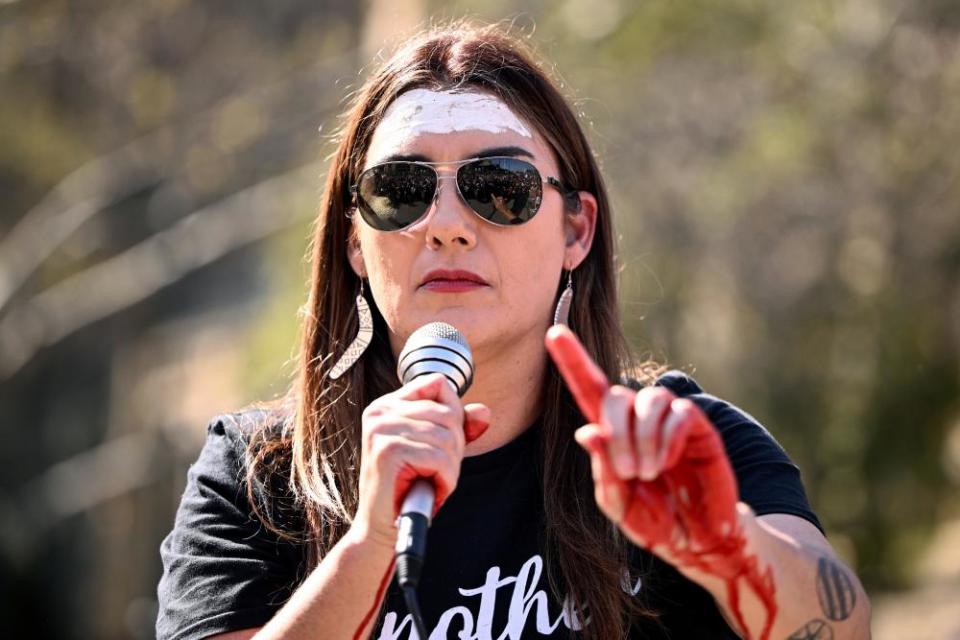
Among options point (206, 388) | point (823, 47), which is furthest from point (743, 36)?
point (206, 388)

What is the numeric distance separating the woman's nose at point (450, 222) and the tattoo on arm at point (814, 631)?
3.53ft

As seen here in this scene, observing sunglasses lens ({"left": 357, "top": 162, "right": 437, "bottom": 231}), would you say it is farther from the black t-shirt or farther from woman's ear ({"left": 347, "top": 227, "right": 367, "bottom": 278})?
the black t-shirt

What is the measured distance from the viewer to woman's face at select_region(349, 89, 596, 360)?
9.14 feet

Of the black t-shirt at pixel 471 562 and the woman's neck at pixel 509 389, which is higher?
the woman's neck at pixel 509 389

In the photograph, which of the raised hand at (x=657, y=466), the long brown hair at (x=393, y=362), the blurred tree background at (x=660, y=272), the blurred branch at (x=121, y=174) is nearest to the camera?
the raised hand at (x=657, y=466)

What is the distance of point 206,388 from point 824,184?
6026 millimetres

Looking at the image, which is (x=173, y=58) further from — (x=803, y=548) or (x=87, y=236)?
(x=803, y=548)

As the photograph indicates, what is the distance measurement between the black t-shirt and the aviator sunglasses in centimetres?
56

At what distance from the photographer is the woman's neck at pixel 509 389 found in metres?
2.94

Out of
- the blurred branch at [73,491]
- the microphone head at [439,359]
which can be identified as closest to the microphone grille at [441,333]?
the microphone head at [439,359]

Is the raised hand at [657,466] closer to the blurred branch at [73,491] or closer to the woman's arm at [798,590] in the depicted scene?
the woman's arm at [798,590]

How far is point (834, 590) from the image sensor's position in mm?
2328

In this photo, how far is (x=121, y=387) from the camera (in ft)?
39.9

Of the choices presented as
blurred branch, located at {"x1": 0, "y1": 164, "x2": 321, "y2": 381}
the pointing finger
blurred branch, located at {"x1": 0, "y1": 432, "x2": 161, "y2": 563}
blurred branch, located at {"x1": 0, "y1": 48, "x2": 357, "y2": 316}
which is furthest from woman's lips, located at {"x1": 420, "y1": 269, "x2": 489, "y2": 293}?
blurred branch, located at {"x1": 0, "y1": 48, "x2": 357, "y2": 316}
